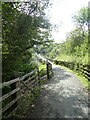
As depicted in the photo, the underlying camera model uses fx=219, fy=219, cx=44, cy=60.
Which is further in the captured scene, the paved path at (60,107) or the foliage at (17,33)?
the foliage at (17,33)

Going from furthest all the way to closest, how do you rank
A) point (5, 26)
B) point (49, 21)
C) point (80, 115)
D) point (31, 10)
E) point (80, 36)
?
point (80, 36), point (49, 21), point (31, 10), point (5, 26), point (80, 115)

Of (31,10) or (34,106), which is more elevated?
(31,10)

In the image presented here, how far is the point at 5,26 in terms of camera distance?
8.87 meters

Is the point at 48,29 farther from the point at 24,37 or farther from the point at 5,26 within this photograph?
the point at 5,26

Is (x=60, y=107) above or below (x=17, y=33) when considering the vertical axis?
below

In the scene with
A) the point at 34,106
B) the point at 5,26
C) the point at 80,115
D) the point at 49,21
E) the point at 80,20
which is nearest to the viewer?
the point at 80,115

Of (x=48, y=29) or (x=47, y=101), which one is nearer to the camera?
(x=47, y=101)

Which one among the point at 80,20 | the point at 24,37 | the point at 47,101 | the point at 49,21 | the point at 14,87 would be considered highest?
the point at 80,20

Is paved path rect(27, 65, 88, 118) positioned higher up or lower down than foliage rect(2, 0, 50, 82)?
lower down

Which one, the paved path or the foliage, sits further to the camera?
the foliage

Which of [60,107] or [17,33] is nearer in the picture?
[60,107]

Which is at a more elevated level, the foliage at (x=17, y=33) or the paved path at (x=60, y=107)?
the foliage at (x=17, y=33)

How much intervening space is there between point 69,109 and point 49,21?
1473 centimetres

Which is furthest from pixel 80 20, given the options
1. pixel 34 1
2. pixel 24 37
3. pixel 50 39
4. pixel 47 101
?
pixel 47 101
